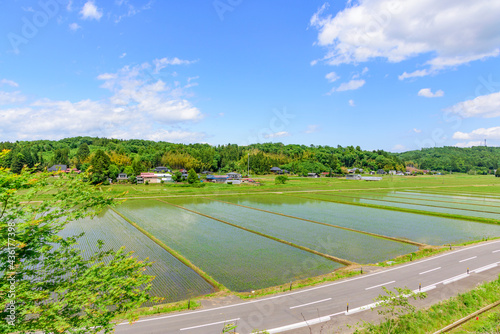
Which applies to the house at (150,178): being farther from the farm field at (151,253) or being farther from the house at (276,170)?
the house at (276,170)

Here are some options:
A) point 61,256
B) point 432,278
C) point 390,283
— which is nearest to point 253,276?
point 390,283

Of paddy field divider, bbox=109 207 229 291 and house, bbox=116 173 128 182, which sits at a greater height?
house, bbox=116 173 128 182

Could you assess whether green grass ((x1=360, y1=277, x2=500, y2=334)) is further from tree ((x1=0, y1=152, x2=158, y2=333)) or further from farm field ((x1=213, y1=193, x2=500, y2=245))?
farm field ((x1=213, y1=193, x2=500, y2=245))

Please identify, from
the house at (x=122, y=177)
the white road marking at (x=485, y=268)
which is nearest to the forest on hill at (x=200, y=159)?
the house at (x=122, y=177)

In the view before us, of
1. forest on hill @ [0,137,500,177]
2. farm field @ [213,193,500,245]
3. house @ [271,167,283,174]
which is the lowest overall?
farm field @ [213,193,500,245]

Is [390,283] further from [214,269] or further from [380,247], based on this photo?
[214,269]

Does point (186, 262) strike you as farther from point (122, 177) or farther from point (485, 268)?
point (122, 177)

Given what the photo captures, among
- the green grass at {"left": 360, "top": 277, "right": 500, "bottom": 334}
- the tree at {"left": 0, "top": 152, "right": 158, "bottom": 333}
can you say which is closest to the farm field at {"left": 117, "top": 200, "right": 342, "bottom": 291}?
the green grass at {"left": 360, "top": 277, "right": 500, "bottom": 334}
